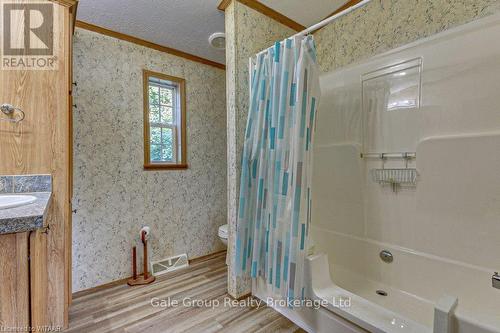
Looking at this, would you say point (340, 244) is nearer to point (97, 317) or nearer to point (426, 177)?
point (426, 177)

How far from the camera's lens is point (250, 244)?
1.80m

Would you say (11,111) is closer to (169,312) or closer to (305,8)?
(169,312)

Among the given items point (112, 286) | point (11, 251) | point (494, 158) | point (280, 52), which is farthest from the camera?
point (112, 286)

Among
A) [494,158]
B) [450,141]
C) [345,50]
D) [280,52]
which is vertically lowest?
[494,158]

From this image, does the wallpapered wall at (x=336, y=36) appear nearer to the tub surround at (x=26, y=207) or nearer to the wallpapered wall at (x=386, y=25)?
the wallpapered wall at (x=386, y=25)

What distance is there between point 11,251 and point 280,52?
1.64 m

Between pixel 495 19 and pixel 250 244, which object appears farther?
pixel 250 244

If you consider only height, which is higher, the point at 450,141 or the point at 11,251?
the point at 450,141

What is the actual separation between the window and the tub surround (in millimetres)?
1024

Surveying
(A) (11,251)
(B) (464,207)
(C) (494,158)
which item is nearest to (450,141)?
(C) (494,158)

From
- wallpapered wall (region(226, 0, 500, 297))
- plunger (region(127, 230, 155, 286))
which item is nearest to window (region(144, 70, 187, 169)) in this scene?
plunger (region(127, 230, 155, 286))

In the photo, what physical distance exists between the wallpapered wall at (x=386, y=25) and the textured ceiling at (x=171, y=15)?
0.21m

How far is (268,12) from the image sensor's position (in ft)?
6.72

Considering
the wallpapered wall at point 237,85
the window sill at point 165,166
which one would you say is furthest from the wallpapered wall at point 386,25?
the window sill at point 165,166
